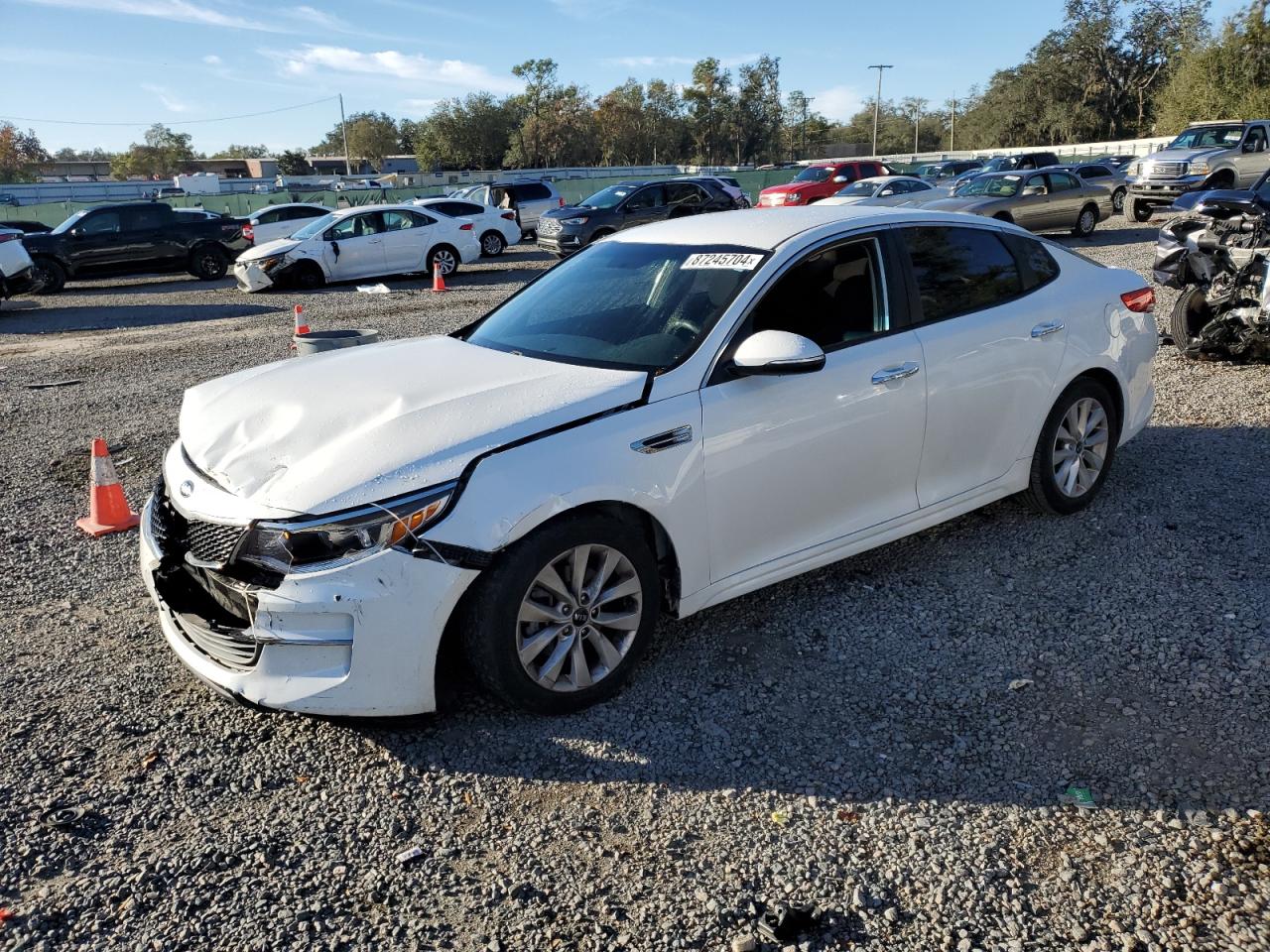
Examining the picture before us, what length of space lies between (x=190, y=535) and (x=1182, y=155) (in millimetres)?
25609

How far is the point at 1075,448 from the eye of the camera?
5.27 meters

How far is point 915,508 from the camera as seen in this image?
450 cm

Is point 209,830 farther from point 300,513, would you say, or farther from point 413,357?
point 413,357

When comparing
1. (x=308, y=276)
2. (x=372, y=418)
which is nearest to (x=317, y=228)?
(x=308, y=276)

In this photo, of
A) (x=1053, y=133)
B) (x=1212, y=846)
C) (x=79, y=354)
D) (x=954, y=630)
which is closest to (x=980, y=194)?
(x=79, y=354)

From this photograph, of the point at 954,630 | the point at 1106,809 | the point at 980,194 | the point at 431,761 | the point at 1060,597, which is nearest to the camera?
the point at 1106,809

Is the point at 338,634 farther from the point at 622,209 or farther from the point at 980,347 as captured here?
the point at 622,209

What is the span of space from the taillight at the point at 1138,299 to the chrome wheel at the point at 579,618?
347cm

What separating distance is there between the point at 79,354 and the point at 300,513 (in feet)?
35.9

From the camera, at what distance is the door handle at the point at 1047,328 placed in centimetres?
489

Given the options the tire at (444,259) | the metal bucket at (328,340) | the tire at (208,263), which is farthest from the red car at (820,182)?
the metal bucket at (328,340)

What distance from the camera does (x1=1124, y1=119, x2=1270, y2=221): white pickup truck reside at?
22.5 meters

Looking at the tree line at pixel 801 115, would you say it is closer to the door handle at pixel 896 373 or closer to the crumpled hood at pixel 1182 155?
the crumpled hood at pixel 1182 155

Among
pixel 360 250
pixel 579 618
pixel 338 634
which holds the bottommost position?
pixel 579 618
